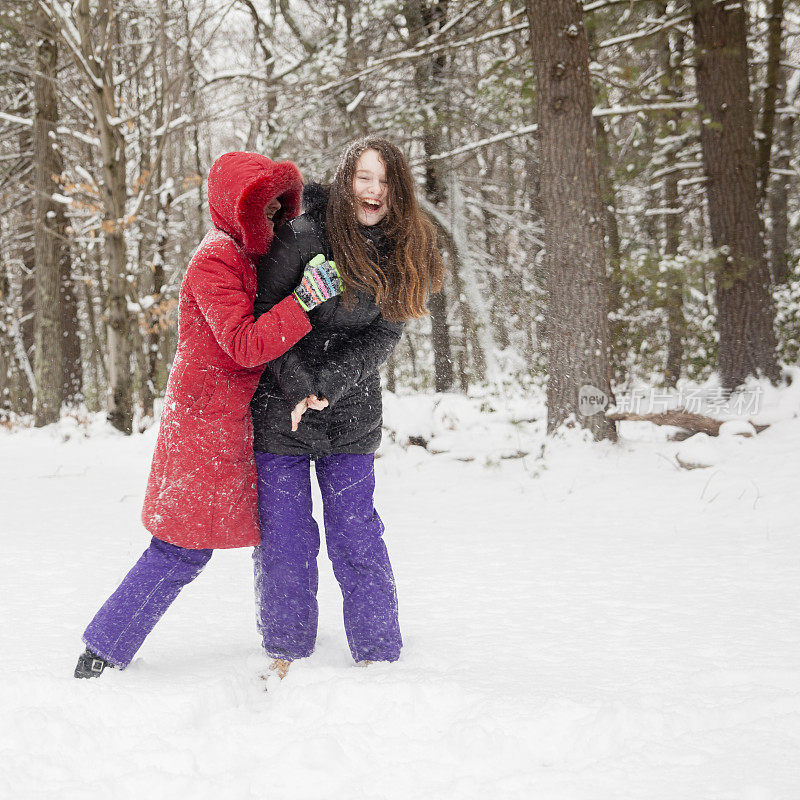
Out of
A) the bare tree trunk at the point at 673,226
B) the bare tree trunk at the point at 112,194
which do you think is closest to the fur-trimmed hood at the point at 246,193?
the bare tree trunk at the point at 673,226

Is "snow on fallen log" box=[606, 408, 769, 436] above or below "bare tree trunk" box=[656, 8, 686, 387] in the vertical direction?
below

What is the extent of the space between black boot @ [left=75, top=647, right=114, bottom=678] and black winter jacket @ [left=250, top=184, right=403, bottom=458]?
2.73 feet

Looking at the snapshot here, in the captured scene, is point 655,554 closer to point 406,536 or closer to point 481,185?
point 406,536

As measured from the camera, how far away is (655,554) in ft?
12.6

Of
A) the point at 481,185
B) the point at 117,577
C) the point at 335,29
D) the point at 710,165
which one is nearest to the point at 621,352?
the point at 710,165

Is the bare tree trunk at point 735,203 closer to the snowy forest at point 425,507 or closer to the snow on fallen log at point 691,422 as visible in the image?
the snowy forest at point 425,507

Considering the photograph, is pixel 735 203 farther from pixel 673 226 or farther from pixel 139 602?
pixel 139 602

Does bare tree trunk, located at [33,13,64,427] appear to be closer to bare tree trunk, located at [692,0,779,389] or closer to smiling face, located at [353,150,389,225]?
bare tree trunk, located at [692,0,779,389]

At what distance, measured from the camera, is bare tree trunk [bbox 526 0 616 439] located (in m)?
5.64

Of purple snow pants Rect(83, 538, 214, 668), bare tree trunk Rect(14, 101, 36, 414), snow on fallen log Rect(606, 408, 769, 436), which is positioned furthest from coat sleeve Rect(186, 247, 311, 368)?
bare tree trunk Rect(14, 101, 36, 414)

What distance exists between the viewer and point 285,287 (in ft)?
7.80

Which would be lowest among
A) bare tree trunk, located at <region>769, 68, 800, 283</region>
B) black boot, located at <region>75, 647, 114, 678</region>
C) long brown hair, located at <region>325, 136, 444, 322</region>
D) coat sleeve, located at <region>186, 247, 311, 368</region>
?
black boot, located at <region>75, 647, 114, 678</region>

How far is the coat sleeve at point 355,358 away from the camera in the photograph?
238 centimetres

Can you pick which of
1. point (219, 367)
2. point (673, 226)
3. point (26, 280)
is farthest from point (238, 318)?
point (26, 280)
